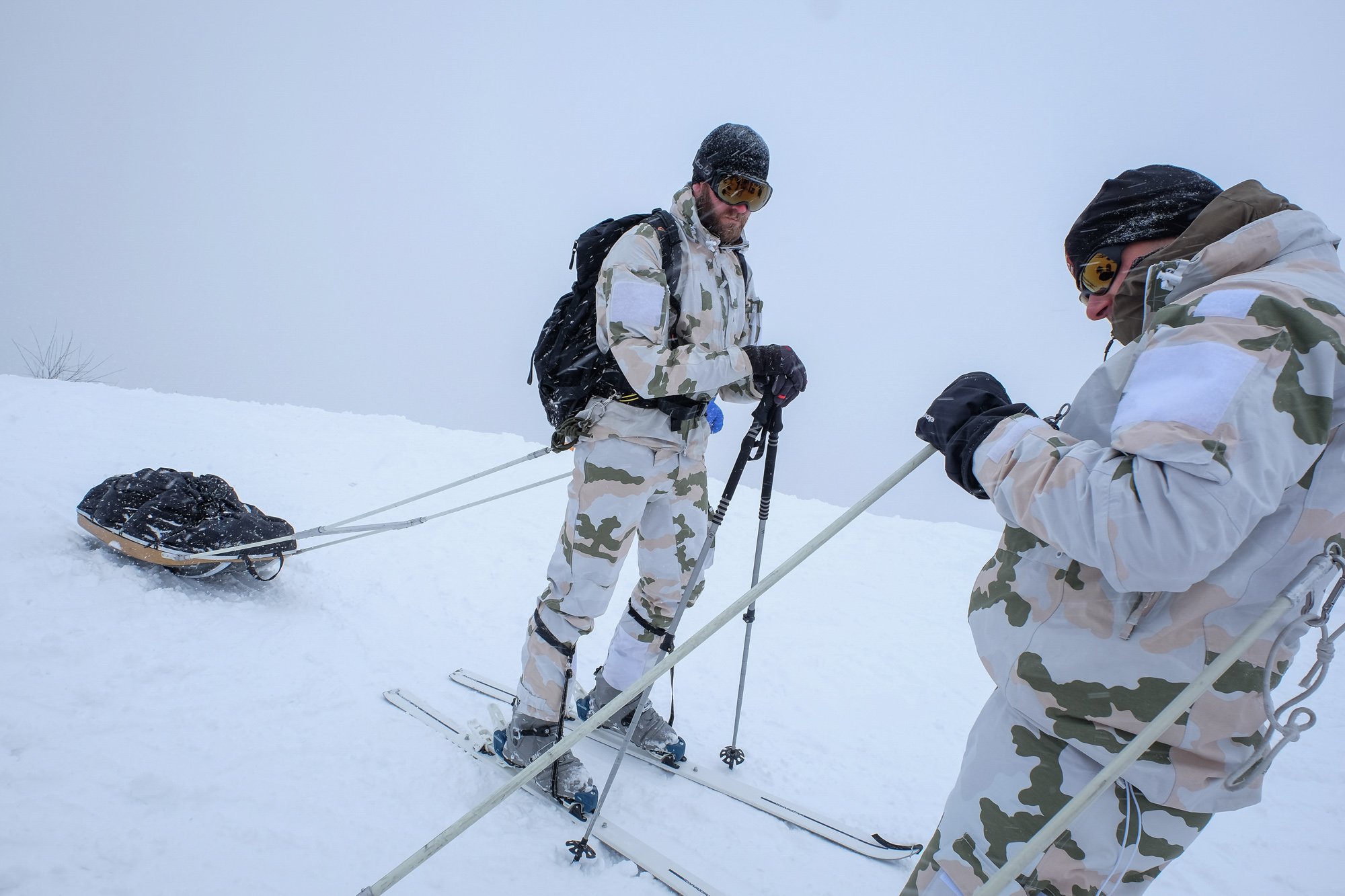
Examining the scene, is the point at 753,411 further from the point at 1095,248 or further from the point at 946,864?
the point at 946,864

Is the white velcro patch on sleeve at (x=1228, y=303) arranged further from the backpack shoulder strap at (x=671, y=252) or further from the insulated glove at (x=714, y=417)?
the insulated glove at (x=714, y=417)

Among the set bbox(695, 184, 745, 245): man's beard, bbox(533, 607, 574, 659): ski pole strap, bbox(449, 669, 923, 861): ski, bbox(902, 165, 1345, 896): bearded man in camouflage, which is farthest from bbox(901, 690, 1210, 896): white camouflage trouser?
bbox(695, 184, 745, 245): man's beard

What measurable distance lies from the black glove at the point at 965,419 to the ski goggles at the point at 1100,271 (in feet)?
1.16

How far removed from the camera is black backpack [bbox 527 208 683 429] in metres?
2.84

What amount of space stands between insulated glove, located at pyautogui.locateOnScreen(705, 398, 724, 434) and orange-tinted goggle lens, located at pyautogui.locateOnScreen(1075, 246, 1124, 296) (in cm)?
181

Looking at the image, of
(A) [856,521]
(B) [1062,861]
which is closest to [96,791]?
(B) [1062,861]

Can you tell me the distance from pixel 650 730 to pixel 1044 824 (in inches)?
85.2

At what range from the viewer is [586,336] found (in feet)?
9.77

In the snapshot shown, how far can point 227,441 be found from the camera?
7.66 metres

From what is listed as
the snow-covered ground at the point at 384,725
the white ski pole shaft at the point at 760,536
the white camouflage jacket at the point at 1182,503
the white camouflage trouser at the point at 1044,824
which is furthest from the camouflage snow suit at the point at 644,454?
the white camouflage trouser at the point at 1044,824

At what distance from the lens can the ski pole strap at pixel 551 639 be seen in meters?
2.85

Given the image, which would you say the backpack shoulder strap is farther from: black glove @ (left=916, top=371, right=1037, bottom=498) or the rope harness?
the rope harness

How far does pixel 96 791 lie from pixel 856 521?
746 centimetres

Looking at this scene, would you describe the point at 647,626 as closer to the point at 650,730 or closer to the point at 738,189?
the point at 650,730
